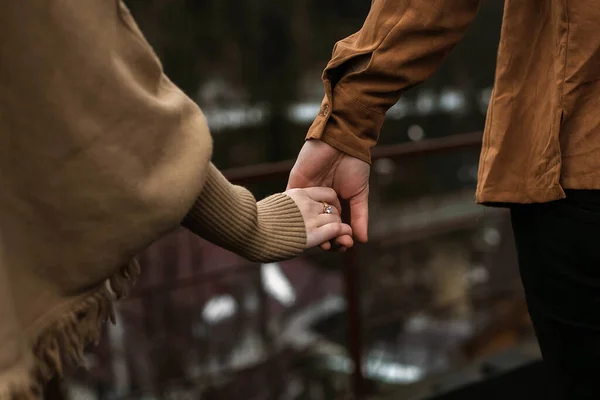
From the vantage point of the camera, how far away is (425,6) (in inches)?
41.4

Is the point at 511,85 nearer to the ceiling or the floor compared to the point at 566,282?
nearer to the ceiling

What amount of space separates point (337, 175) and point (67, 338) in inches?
23.2

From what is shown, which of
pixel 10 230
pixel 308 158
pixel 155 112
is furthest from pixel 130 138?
pixel 308 158

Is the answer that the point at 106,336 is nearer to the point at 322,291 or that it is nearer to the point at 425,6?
the point at 322,291

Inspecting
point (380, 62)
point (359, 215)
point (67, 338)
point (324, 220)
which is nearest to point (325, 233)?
point (324, 220)

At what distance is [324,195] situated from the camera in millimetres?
1129

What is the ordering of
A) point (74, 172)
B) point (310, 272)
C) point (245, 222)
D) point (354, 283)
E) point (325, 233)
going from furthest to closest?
1. point (310, 272)
2. point (354, 283)
3. point (325, 233)
4. point (245, 222)
5. point (74, 172)

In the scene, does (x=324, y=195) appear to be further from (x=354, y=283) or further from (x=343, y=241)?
(x=354, y=283)

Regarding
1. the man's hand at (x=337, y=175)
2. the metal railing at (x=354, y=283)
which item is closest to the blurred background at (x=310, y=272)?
the metal railing at (x=354, y=283)

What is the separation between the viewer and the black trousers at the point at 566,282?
0.96 m

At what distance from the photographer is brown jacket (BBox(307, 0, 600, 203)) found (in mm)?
928

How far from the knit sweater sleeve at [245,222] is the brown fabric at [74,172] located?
0.09m

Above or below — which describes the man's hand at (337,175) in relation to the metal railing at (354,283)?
above

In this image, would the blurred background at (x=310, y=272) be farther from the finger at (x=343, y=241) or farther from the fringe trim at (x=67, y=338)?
the fringe trim at (x=67, y=338)
